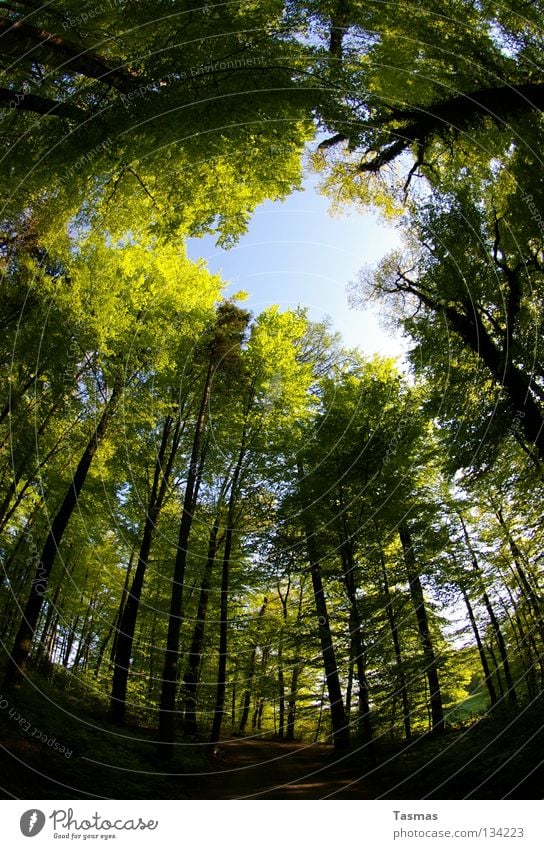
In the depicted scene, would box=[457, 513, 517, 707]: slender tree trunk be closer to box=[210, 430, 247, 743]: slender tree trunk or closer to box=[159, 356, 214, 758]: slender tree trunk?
box=[210, 430, 247, 743]: slender tree trunk

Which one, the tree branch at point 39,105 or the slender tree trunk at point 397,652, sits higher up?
the tree branch at point 39,105

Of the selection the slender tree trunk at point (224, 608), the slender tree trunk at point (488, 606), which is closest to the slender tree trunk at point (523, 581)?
the slender tree trunk at point (488, 606)

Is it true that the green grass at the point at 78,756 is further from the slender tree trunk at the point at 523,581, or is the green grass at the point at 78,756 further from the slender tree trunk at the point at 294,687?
the slender tree trunk at the point at 523,581

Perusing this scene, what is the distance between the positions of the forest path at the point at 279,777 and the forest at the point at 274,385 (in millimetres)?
164

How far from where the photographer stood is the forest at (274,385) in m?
6.98

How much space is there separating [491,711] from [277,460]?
10.0 m

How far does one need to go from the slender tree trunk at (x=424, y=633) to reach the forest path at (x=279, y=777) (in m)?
2.95

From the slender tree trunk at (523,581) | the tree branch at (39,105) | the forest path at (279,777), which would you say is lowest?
the forest path at (279,777)

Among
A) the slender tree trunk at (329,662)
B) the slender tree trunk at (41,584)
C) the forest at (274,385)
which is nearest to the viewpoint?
the forest at (274,385)

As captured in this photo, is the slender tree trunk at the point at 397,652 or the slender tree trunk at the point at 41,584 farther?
the slender tree trunk at the point at 41,584

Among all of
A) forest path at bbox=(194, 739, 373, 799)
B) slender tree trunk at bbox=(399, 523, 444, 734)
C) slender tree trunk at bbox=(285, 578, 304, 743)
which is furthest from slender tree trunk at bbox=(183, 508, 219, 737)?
slender tree trunk at bbox=(399, 523, 444, 734)

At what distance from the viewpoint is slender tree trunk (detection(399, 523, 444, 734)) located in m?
12.5

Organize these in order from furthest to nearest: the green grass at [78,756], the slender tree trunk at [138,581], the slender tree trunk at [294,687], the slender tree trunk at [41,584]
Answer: the slender tree trunk at [138,581]
the slender tree trunk at [294,687]
the slender tree trunk at [41,584]
the green grass at [78,756]

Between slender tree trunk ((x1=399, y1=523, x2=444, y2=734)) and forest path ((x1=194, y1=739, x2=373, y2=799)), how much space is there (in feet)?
9.67
